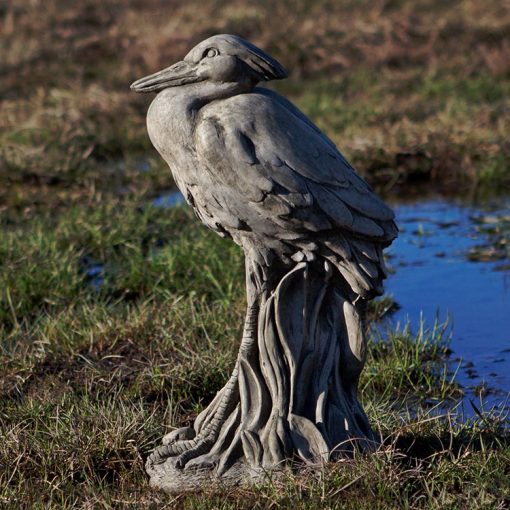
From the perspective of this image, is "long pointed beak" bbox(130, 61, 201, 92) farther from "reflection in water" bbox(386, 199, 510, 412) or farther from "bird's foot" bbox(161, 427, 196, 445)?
"reflection in water" bbox(386, 199, 510, 412)

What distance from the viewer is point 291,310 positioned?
3809 mm

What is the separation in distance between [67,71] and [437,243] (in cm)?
743

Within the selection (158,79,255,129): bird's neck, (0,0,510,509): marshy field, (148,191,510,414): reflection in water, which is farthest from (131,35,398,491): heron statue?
(148,191,510,414): reflection in water

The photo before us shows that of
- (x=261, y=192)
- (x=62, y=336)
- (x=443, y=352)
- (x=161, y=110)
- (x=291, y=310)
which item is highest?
(x=161, y=110)

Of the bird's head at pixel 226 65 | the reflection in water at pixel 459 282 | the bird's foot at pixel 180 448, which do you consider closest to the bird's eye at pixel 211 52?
the bird's head at pixel 226 65

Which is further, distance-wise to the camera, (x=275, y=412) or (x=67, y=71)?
(x=67, y=71)

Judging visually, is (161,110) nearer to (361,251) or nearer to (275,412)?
A: (361,251)

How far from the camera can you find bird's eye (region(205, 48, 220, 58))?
3.71 meters

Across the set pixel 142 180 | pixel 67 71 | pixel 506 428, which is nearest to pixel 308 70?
pixel 67 71

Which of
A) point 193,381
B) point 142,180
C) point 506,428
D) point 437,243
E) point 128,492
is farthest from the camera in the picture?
point 142,180

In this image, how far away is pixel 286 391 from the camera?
382 centimetres

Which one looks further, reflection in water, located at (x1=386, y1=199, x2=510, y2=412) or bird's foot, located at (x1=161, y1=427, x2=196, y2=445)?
reflection in water, located at (x1=386, y1=199, x2=510, y2=412)

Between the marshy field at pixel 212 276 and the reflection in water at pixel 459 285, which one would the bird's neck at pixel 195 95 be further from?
the reflection in water at pixel 459 285

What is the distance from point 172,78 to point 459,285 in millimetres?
3555
